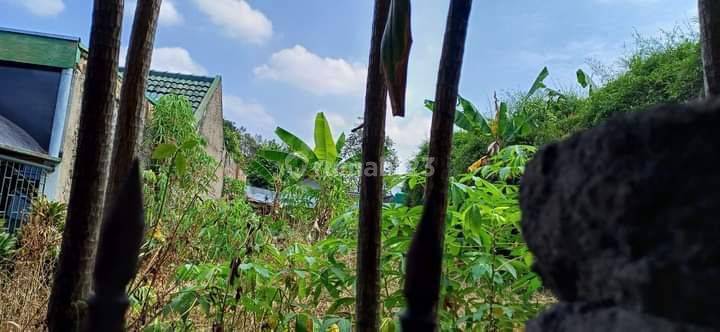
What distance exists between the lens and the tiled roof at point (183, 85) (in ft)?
26.2

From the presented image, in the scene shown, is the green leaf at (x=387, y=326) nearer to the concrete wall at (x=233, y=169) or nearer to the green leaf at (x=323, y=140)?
the green leaf at (x=323, y=140)

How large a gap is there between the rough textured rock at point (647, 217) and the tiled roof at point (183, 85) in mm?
8132

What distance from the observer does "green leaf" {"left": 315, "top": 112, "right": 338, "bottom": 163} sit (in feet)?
9.71

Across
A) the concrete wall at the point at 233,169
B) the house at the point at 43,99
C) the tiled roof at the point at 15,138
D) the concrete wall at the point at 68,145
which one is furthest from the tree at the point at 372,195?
the concrete wall at the point at 233,169

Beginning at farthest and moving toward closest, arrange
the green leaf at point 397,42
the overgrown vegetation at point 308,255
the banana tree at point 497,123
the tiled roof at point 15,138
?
1. the tiled roof at point 15,138
2. the banana tree at point 497,123
3. the overgrown vegetation at point 308,255
4. the green leaf at point 397,42

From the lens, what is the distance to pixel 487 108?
5.43 metres

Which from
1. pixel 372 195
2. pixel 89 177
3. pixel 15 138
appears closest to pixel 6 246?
pixel 15 138

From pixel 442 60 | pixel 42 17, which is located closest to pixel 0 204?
pixel 42 17

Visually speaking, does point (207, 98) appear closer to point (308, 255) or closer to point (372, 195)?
point (308, 255)

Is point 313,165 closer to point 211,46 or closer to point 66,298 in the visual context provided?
point 66,298

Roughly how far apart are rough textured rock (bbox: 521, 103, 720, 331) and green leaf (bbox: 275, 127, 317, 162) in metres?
2.47

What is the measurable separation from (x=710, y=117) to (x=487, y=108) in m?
5.32

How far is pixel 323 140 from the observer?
308cm

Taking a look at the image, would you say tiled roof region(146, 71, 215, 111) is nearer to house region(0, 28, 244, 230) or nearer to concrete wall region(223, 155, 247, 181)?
concrete wall region(223, 155, 247, 181)
